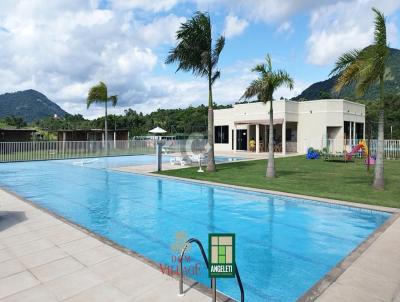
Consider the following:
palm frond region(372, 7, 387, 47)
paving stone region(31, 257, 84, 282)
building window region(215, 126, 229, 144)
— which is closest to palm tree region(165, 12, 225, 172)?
palm frond region(372, 7, 387, 47)

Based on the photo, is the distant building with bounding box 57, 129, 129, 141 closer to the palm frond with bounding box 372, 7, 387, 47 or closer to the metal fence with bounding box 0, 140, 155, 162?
the metal fence with bounding box 0, 140, 155, 162

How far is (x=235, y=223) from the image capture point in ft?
25.6

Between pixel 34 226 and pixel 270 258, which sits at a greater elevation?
pixel 34 226

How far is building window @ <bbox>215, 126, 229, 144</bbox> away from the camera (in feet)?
112

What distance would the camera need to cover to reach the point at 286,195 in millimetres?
9844

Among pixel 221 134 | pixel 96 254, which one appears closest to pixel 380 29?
pixel 96 254

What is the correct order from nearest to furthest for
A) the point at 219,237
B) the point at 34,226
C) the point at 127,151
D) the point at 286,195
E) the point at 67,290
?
the point at 219,237
the point at 67,290
the point at 34,226
the point at 286,195
the point at 127,151

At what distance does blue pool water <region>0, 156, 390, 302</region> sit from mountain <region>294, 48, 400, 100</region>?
461cm

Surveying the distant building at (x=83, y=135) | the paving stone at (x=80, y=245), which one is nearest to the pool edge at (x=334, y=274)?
the paving stone at (x=80, y=245)

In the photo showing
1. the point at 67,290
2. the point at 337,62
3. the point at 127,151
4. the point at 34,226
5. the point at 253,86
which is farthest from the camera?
the point at 127,151

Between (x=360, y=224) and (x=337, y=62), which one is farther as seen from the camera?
(x=337, y=62)

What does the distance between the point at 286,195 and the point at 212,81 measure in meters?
7.78

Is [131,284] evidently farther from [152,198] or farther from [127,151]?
[127,151]

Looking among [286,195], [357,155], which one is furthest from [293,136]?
[286,195]
